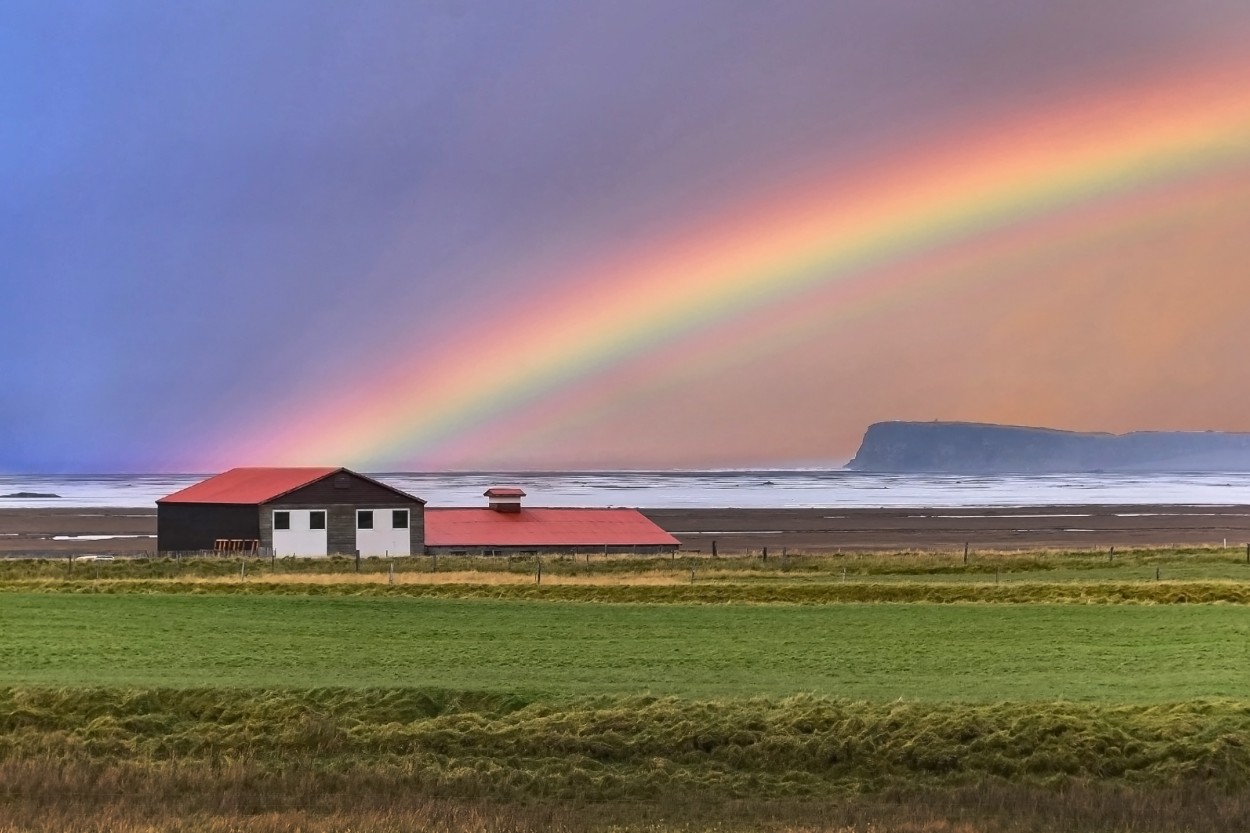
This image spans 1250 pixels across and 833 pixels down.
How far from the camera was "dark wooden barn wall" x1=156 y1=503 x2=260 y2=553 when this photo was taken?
189ft

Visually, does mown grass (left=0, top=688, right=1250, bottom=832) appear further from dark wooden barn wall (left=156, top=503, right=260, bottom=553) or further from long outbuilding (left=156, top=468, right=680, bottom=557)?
dark wooden barn wall (left=156, top=503, right=260, bottom=553)

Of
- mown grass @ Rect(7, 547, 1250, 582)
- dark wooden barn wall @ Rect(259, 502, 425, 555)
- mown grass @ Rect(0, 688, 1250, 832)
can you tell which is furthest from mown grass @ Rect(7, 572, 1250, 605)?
dark wooden barn wall @ Rect(259, 502, 425, 555)

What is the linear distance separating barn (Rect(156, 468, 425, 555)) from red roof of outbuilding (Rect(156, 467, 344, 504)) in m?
0.09

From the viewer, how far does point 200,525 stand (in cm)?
5975

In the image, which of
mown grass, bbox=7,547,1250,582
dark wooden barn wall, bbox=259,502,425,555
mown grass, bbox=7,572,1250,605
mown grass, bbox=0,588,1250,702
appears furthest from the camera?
dark wooden barn wall, bbox=259,502,425,555

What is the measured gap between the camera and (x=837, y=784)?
14391 mm

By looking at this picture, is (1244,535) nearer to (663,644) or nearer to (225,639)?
(663,644)

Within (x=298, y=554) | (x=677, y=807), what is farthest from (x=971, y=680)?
(x=298, y=554)

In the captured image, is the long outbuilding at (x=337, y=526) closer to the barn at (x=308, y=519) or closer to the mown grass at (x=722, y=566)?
the barn at (x=308, y=519)

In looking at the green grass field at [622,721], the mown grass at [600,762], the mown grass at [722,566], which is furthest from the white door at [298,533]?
the mown grass at [600,762]

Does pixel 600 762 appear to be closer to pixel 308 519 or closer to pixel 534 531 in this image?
pixel 308 519

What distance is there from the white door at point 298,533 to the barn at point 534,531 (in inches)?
211

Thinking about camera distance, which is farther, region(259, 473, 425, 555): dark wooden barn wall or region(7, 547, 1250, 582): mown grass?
region(259, 473, 425, 555): dark wooden barn wall

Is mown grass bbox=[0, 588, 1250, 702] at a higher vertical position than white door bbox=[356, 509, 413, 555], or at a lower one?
lower
